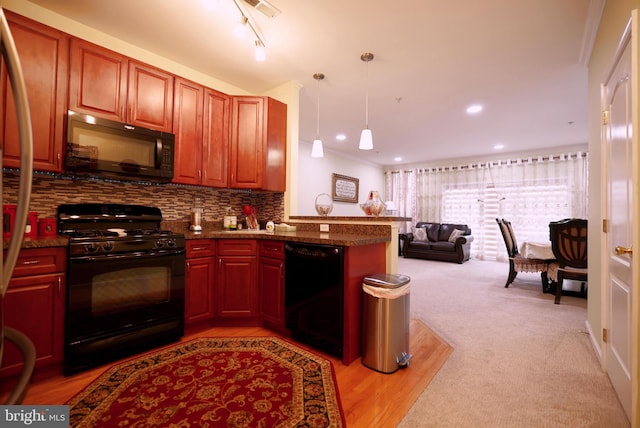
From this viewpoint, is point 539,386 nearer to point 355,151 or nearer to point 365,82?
point 365,82

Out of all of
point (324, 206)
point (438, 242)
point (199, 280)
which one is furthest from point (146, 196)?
point (438, 242)

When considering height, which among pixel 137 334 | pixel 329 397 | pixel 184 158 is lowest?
pixel 329 397

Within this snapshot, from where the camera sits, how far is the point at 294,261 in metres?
2.41

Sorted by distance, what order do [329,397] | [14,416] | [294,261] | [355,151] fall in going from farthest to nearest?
[355,151] < [294,261] < [329,397] < [14,416]

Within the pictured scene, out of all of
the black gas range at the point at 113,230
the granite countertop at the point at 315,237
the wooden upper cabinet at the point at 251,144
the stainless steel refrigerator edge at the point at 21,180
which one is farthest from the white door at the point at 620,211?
the black gas range at the point at 113,230

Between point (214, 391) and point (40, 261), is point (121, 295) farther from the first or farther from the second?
point (214, 391)

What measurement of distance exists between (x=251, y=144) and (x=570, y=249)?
13.4 ft

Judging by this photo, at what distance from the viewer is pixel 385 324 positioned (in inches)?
77.9

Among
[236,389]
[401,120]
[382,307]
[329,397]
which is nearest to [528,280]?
[401,120]

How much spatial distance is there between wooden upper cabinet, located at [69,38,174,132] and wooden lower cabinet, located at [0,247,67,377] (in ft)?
3.91

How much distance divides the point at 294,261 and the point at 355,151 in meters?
5.17

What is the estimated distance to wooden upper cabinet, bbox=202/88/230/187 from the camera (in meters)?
2.98

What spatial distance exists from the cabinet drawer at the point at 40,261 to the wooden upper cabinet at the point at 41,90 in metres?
0.66

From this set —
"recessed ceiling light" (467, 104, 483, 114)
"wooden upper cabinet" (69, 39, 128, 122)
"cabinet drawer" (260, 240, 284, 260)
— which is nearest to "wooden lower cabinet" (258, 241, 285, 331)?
"cabinet drawer" (260, 240, 284, 260)
